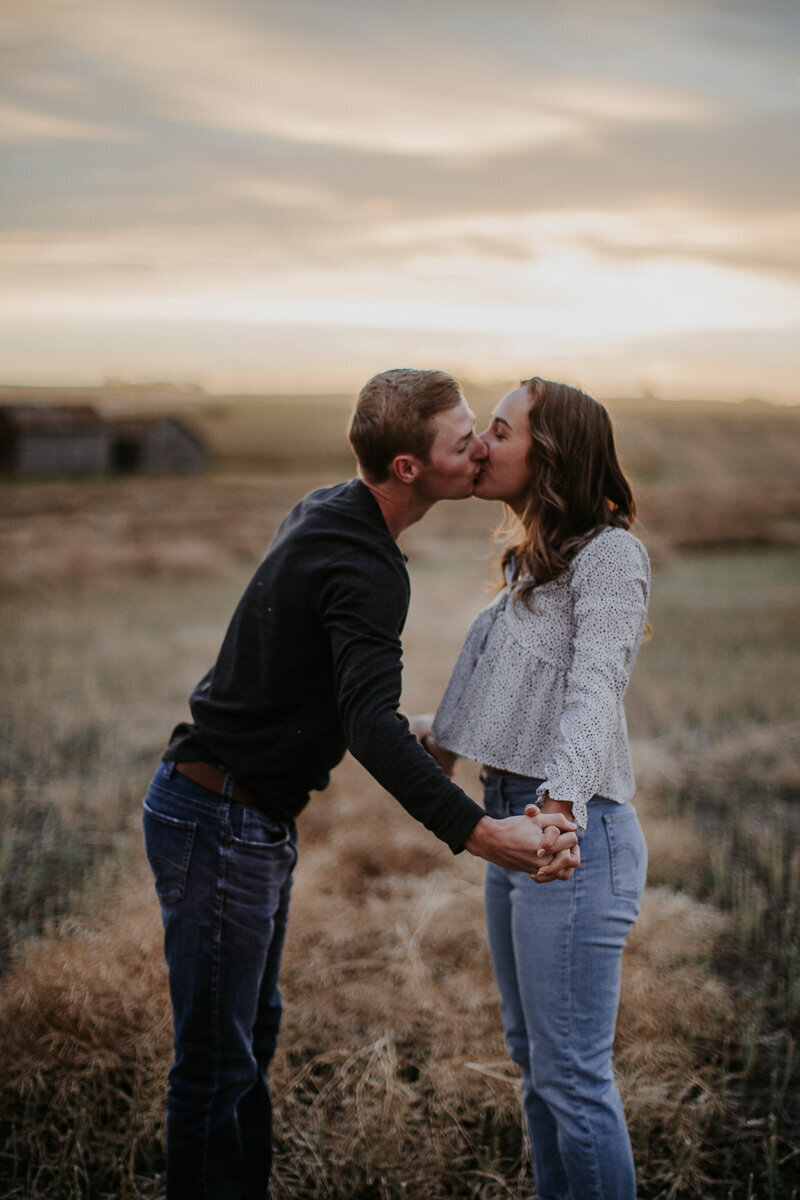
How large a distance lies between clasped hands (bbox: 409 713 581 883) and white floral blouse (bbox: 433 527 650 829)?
5 cm

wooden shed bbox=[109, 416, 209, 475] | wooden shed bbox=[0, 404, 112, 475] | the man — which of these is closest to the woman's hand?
the man

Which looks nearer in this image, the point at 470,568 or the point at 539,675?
the point at 539,675

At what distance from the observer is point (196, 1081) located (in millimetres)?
2219

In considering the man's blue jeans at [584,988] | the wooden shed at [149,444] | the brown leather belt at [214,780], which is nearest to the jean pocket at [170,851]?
the brown leather belt at [214,780]

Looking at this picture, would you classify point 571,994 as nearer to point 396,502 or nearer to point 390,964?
point 396,502

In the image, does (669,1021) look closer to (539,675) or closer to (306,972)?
(306,972)

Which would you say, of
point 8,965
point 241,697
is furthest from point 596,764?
point 8,965

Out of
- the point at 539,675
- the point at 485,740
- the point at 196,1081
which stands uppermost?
the point at 539,675

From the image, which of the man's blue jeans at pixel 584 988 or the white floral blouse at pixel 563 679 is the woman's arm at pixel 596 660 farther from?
the man's blue jeans at pixel 584 988

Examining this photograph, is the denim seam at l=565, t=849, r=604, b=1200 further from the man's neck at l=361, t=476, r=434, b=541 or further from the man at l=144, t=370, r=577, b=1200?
the man's neck at l=361, t=476, r=434, b=541

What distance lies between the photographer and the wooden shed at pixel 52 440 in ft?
124

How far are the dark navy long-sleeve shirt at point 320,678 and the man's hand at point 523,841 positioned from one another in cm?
5

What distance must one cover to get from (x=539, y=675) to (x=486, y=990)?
6.81 ft

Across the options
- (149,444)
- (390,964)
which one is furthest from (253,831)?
(149,444)
